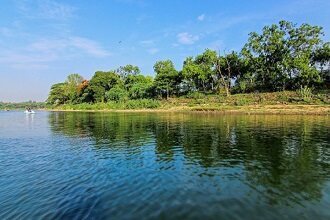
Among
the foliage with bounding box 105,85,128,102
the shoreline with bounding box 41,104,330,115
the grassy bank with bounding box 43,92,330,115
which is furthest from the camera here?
the foliage with bounding box 105,85,128,102

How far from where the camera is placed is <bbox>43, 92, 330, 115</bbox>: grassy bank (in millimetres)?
69406

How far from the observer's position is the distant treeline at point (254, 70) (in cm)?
8938

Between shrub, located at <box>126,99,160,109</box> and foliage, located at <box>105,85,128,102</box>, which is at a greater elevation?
foliage, located at <box>105,85,128,102</box>

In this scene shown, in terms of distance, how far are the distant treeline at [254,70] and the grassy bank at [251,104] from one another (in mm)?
7785

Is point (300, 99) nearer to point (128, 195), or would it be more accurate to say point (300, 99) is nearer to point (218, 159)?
point (218, 159)

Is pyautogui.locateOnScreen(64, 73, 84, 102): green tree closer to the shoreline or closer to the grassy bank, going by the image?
the grassy bank

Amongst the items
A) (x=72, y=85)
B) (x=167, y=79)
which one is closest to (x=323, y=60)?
(x=167, y=79)

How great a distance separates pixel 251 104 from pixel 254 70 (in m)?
24.2

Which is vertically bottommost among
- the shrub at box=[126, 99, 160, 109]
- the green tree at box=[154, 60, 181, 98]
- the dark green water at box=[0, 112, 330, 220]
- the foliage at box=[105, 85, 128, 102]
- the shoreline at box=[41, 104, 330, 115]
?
the dark green water at box=[0, 112, 330, 220]

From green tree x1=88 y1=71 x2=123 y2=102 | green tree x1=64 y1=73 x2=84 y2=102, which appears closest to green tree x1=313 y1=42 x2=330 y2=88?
green tree x1=88 y1=71 x2=123 y2=102

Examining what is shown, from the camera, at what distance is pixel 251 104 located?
265 feet

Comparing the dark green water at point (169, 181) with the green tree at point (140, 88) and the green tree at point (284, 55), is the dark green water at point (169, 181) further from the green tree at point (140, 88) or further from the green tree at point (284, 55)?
the green tree at point (140, 88)

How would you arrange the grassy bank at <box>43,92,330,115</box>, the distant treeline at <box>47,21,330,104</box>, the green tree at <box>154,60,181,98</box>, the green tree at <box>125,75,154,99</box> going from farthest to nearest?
the green tree at <box>125,75,154,99</box>
the green tree at <box>154,60,181,98</box>
the distant treeline at <box>47,21,330,104</box>
the grassy bank at <box>43,92,330,115</box>

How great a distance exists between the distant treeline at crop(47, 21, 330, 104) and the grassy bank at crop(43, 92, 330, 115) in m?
7.79
